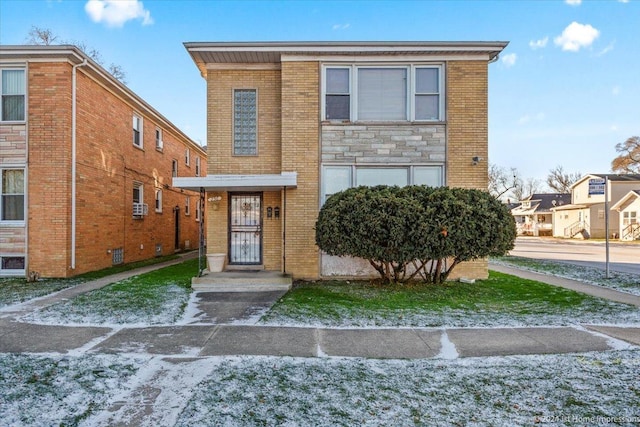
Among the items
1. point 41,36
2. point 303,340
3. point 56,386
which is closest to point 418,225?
point 303,340

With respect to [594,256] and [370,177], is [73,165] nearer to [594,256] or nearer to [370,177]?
[370,177]

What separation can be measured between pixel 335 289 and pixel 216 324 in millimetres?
3503

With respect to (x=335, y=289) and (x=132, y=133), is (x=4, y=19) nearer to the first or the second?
(x=132, y=133)

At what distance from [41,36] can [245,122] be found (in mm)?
17805

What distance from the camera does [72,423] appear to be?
124 inches

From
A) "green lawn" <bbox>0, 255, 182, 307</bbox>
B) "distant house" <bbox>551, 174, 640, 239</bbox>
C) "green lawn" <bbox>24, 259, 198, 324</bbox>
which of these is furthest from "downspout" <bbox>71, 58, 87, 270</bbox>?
"distant house" <bbox>551, 174, 640, 239</bbox>

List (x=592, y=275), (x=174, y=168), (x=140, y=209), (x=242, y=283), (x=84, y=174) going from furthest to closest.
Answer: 1. (x=174, y=168)
2. (x=140, y=209)
3. (x=592, y=275)
4. (x=84, y=174)
5. (x=242, y=283)

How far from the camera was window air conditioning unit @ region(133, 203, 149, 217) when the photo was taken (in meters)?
15.1

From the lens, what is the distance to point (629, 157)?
53281 millimetres

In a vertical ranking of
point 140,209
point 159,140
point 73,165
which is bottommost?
point 140,209

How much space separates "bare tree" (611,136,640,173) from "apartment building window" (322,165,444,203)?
59.2 m

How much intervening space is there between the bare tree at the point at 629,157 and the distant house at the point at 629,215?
24.9 meters

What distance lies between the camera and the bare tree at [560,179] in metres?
66.5

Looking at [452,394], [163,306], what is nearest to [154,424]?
[452,394]
